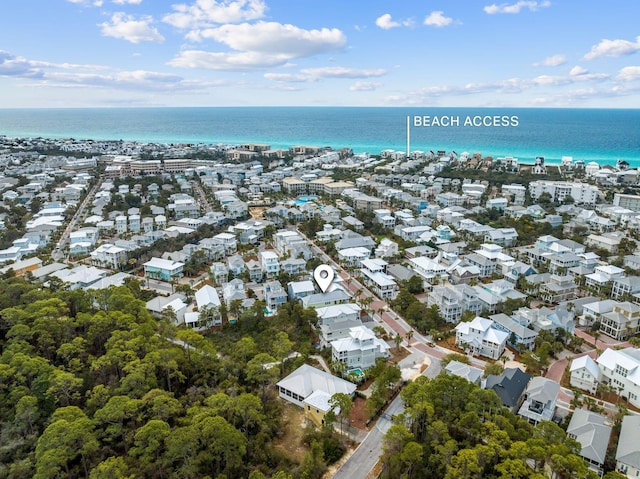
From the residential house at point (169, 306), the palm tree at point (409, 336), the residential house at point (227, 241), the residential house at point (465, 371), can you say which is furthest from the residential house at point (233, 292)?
the residential house at point (465, 371)

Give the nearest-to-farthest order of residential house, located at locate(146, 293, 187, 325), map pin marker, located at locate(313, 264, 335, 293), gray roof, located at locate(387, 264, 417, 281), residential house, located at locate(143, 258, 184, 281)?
residential house, located at locate(146, 293, 187, 325), map pin marker, located at locate(313, 264, 335, 293), gray roof, located at locate(387, 264, 417, 281), residential house, located at locate(143, 258, 184, 281)

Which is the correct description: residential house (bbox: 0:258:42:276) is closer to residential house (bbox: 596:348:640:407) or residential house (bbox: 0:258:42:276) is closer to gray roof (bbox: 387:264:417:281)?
gray roof (bbox: 387:264:417:281)

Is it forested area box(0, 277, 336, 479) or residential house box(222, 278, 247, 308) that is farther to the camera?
residential house box(222, 278, 247, 308)

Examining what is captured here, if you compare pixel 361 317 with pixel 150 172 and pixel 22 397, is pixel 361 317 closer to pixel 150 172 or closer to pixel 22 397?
pixel 22 397

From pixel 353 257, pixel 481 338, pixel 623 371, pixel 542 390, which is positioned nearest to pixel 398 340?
pixel 481 338

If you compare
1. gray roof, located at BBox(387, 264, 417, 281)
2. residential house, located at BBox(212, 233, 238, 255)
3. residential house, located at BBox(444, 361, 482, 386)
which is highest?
residential house, located at BBox(212, 233, 238, 255)

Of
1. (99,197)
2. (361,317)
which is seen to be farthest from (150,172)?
(361,317)

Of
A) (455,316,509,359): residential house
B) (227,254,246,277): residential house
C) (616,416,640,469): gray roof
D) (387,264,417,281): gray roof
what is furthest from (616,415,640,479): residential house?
(227,254,246,277): residential house

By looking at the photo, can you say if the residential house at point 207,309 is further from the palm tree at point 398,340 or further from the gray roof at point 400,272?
the gray roof at point 400,272
